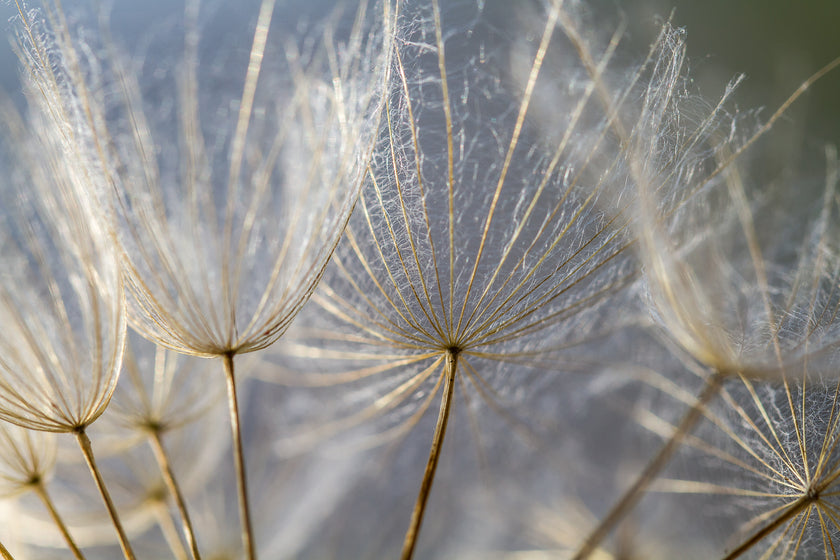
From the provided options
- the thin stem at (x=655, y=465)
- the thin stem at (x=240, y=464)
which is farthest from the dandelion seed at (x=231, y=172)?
the thin stem at (x=655, y=465)

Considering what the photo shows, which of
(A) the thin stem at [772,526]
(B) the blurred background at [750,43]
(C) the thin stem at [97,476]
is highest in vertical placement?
(B) the blurred background at [750,43]

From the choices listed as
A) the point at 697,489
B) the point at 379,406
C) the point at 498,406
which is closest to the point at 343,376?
the point at 379,406

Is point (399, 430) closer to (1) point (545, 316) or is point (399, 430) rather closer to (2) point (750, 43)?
(1) point (545, 316)

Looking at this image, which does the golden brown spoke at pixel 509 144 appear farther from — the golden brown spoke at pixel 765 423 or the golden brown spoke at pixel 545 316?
the golden brown spoke at pixel 765 423

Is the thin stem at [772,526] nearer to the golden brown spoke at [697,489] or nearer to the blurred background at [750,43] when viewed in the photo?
the golden brown spoke at [697,489]

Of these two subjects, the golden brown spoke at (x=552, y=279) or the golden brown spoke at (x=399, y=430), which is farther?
the golden brown spoke at (x=399, y=430)

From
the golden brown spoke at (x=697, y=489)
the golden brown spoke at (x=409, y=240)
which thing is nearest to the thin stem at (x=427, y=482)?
the golden brown spoke at (x=409, y=240)

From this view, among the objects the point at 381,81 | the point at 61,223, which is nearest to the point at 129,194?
the point at 61,223

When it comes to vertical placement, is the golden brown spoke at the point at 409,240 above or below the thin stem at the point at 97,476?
above

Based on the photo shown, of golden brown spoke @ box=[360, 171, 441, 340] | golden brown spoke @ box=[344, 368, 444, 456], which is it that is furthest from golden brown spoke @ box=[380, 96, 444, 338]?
golden brown spoke @ box=[344, 368, 444, 456]
